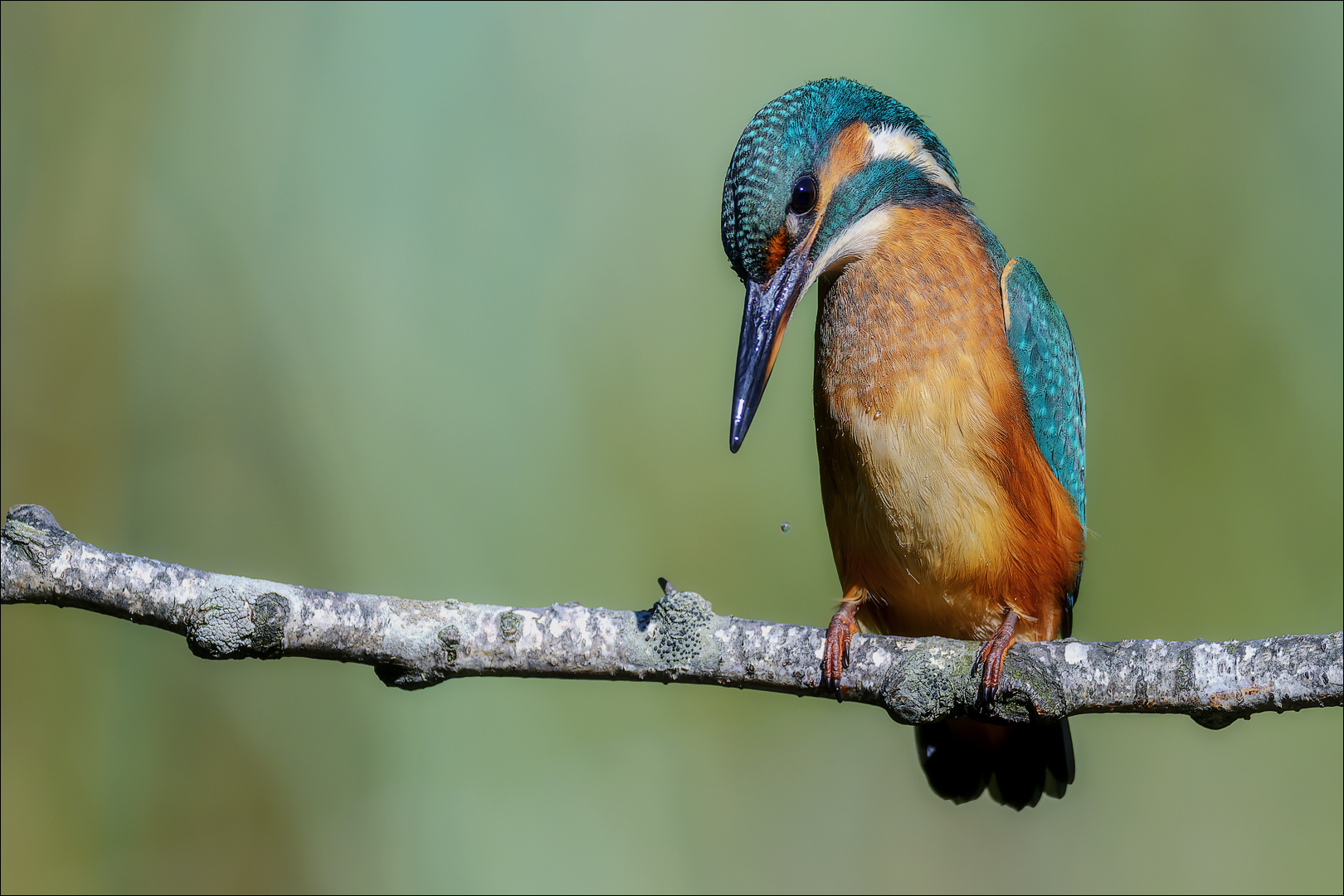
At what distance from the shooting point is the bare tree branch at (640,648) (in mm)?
1523

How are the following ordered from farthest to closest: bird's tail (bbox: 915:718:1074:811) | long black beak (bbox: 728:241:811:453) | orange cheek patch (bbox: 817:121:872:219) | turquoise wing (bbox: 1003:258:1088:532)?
bird's tail (bbox: 915:718:1074:811)
turquoise wing (bbox: 1003:258:1088:532)
orange cheek patch (bbox: 817:121:872:219)
long black beak (bbox: 728:241:811:453)

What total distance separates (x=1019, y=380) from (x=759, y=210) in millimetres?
719

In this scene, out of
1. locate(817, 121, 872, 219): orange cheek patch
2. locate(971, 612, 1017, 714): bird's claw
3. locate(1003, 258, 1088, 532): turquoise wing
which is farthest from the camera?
locate(1003, 258, 1088, 532): turquoise wing

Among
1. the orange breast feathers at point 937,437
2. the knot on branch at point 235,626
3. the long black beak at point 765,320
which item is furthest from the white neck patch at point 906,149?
the knot on branch at point 235,626

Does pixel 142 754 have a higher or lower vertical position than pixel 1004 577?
lower

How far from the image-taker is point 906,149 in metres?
2.27

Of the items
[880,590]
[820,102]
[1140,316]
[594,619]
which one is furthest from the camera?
[1140,316]

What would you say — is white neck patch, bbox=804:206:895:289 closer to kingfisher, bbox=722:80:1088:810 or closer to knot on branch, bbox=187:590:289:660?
kingfisher, bbox=722:80:1088:810

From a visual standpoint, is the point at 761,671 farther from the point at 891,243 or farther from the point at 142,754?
the point at 142,754

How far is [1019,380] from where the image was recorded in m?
2.16

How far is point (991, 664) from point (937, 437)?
491 millimetres

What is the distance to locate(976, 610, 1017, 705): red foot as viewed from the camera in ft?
5.71

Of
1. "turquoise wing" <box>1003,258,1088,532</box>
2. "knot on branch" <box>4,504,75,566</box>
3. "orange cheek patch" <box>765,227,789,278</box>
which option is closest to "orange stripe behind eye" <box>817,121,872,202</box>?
"orange cheek patch" <box>765,227,789,278</box>

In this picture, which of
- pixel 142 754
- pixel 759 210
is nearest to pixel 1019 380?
pixel 759 210
